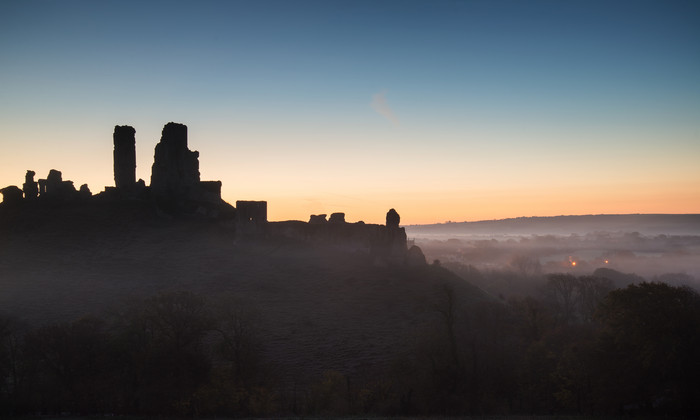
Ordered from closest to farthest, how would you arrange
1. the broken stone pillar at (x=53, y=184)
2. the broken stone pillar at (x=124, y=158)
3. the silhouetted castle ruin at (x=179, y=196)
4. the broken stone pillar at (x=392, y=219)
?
1. the broken stone pillar at (x=392, y=219)
2. the silhouetted castle ruin at (x=179, y=196)
3. the broken stone pillar at (x=53, y=184)
4. the broken stone pillar at (x=124, y=158)

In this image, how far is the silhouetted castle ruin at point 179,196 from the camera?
234 ft

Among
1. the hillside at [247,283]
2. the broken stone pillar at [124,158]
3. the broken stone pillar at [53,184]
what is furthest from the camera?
the broken stone pillar at [124,158]

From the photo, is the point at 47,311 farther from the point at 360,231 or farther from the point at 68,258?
the point at 360,231

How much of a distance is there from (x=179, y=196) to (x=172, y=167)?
4768mm

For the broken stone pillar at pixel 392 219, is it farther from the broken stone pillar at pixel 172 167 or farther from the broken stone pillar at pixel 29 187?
the broken stone pillar at pixel 29 187

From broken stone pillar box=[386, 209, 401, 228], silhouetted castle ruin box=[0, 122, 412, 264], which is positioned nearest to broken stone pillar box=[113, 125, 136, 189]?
silhouetted castle ruin box=[0, 122, 412, 264]

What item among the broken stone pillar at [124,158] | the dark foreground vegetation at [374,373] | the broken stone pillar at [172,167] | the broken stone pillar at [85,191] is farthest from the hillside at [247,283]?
the broken stone pillar at [85,191]

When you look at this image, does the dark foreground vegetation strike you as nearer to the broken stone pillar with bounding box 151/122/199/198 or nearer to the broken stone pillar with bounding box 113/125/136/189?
the broken stone pillar with bounding box 151/122/199/198

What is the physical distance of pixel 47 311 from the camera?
46469mm

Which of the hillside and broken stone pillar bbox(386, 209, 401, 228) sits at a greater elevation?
broken stone pillar bbox(386, 209, 401, 228)

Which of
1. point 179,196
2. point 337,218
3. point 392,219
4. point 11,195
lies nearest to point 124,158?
point 179,196

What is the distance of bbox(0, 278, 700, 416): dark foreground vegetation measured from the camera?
2770cm

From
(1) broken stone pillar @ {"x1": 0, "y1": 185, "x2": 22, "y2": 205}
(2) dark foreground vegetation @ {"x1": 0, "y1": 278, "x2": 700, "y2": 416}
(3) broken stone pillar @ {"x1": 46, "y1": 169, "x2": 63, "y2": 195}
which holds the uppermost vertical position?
(3) broken stone pillar @ {"x1": 46, "y1": 169, "x2": 63, "y2": 195}

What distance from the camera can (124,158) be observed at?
7681 centimetres
